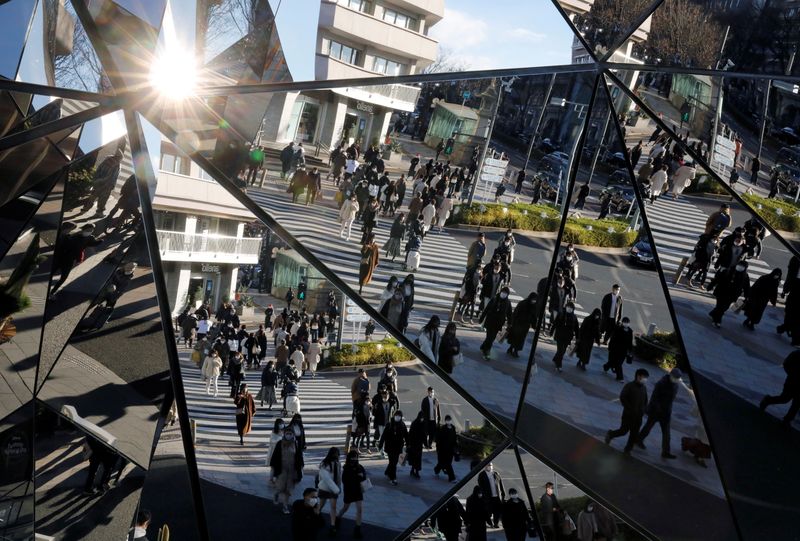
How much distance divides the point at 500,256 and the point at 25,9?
191 inches

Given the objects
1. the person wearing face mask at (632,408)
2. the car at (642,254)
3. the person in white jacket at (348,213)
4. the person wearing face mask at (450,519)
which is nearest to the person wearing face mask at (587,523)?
the person wearing face mask at (632,408)

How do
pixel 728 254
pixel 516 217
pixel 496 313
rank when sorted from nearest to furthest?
pixel 496 313 < pixel 516 217 < pixel 728 254

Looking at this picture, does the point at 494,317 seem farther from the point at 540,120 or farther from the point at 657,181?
the point at 657,181

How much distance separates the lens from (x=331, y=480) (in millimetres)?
6930

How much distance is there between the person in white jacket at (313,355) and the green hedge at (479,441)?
1.44m

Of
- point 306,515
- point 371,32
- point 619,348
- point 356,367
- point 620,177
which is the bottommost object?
point 306,515

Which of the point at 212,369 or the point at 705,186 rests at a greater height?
the point at 705,186

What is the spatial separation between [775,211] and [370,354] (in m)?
4.03

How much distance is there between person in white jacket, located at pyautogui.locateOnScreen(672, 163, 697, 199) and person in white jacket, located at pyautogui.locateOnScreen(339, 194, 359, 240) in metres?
2.97

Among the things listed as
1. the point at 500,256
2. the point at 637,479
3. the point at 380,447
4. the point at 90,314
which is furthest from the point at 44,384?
the point at 637,479

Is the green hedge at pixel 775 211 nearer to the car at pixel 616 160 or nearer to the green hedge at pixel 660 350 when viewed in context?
the car at pixel 616 160

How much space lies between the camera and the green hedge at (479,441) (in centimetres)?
726

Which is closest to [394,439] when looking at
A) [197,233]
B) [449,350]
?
[449,350]

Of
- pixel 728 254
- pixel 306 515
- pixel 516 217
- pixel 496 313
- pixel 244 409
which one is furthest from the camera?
pixel 728 254
